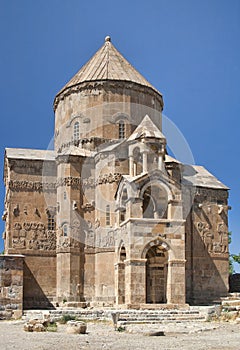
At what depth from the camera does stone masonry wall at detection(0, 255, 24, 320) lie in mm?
28703

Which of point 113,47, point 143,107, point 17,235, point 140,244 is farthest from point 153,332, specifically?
point 113,47

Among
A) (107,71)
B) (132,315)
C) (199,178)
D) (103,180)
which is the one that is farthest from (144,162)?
(132,315)

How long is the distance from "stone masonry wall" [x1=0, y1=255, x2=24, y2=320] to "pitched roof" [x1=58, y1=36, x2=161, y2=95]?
1294 centimetres

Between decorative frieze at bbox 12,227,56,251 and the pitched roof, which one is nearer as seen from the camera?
decorative frieze at bbox 12,227,56,251

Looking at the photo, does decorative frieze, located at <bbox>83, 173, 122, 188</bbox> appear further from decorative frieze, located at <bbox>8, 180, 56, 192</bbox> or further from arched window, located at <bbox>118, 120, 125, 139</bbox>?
Result: arched window, located at <bbox>118, 120, 125, 139</bbox>

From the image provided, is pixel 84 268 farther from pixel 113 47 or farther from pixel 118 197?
pixel 113 47

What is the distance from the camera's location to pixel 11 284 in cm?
2922

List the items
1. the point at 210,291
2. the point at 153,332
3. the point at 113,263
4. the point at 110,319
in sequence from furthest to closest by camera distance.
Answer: the point at 210,291 → the point at 113,263 → the point at 110,319 → the point at 153,332

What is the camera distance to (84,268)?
109 feet

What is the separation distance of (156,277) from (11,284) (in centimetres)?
856

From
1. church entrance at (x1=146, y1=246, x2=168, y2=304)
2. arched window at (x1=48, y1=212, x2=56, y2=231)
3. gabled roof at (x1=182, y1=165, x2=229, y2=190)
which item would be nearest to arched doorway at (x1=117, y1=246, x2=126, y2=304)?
church entrance at (x1=146, y1=246, x2=168, y2=304)

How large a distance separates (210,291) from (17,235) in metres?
12.0

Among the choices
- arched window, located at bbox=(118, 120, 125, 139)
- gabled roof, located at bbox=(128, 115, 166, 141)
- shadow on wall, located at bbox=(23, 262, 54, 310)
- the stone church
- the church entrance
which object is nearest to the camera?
the stone church

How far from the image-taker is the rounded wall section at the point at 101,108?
36.2 meters
